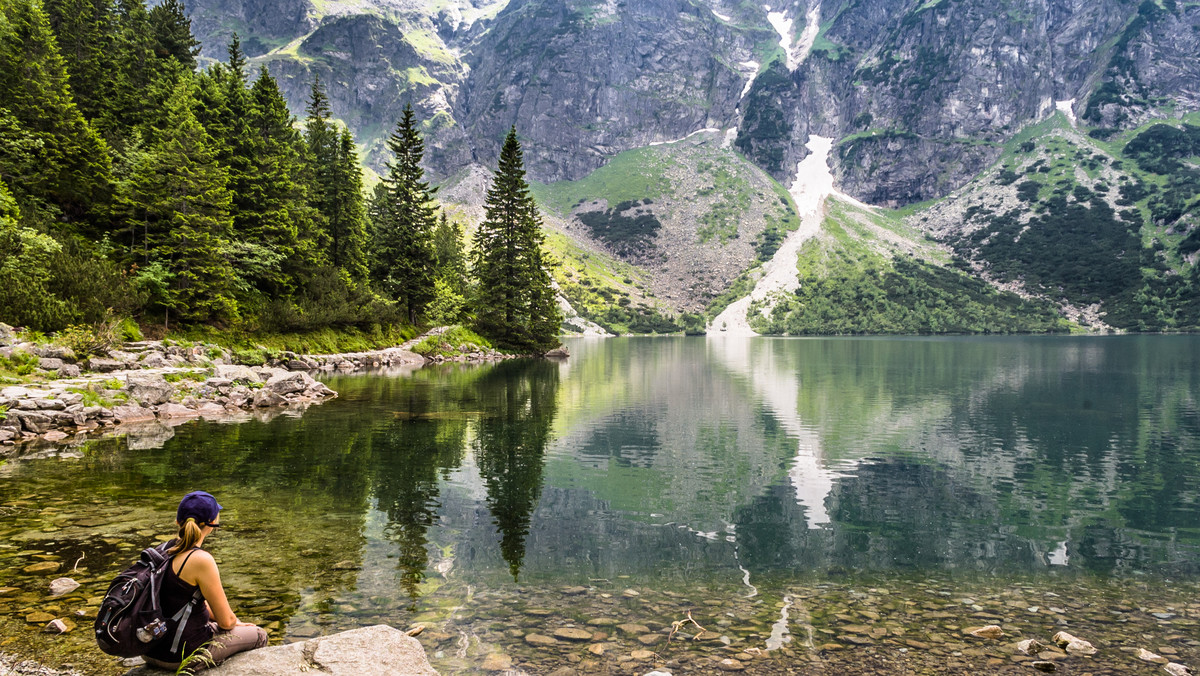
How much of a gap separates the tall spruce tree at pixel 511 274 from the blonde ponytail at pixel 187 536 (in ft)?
245

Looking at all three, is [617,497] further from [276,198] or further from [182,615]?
[276,198]

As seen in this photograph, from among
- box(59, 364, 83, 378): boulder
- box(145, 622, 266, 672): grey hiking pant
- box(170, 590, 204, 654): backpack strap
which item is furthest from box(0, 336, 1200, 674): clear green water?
box(59, 364, 83, 378): boulder

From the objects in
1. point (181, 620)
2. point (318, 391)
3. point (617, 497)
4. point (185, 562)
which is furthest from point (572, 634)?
point (318, 391)

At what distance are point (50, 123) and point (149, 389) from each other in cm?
2529

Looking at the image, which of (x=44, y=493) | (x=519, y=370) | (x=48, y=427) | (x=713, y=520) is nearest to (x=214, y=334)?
(x=48, y=427)

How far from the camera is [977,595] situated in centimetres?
1117

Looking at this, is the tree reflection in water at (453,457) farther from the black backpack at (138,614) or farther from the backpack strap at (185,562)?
the backpack strap at (185,562)

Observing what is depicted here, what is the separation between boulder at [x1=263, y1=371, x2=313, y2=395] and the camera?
3406 cm

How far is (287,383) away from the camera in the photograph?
3525 centimetres

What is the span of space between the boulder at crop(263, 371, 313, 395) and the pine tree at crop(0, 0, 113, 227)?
62.4 ft

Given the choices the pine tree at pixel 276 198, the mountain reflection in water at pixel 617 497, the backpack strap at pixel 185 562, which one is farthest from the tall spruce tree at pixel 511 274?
the backpack strap at pixel 185 562

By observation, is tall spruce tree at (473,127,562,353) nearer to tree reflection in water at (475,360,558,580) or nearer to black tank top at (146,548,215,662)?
tree reflection in water at (475,360,558,580)

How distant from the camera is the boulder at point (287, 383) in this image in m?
34.1

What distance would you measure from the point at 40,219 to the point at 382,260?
3865cm
